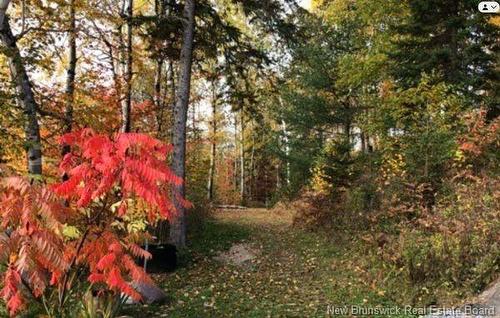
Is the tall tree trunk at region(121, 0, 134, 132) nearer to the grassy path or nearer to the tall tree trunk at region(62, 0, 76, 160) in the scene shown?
the tall tree trunk at region(62, 0, 76, 160)

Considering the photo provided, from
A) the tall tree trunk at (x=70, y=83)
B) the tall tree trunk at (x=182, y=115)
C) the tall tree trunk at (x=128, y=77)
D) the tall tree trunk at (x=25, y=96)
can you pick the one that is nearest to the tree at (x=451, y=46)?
the tall tree trunk at (x=182, y=115)

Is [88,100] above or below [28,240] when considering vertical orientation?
above

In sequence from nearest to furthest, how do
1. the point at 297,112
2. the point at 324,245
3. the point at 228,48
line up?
the point at 324,245
the point at 228,48
the point at 297,112

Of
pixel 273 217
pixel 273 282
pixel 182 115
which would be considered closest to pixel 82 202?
pixel 273 282

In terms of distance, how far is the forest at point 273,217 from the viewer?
4035 mm

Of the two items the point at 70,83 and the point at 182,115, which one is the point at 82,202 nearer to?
the point at 182,115

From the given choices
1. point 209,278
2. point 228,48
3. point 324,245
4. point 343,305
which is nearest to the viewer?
point 343,305

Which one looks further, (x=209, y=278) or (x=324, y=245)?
(x=324, y=245)

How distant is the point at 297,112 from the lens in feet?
53.4

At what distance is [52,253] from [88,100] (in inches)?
407

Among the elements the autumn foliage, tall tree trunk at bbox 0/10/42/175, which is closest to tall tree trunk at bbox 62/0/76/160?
tall tree trunk at bbox 0/10/42/175

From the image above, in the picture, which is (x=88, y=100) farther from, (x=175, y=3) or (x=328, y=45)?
(x=328, y=45)

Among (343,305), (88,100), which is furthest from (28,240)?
(88,100)

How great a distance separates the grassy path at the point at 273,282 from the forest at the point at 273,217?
49 mm
